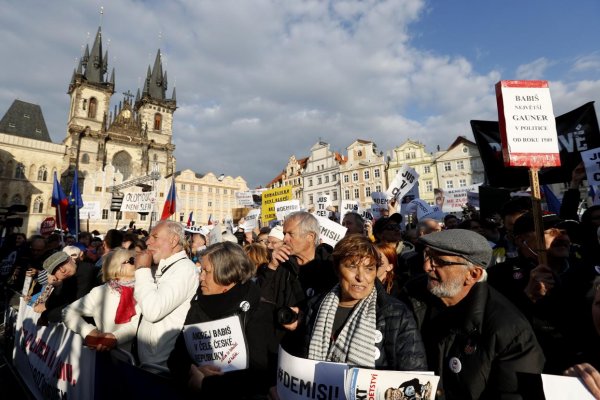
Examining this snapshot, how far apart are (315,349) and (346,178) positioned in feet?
144

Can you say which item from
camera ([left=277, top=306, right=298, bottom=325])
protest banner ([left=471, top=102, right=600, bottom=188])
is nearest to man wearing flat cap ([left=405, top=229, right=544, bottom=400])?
camera ([left=277, top=306, right=298, bottom=325])

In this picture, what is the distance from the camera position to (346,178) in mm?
45219

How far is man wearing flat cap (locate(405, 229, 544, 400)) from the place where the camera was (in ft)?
5.52

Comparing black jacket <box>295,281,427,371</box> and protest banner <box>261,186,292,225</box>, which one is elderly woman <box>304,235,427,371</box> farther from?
protest banner <box>261,186,292,225</box>

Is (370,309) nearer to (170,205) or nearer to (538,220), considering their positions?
(538,220)

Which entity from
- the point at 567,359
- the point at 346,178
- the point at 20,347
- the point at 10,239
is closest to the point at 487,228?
the point at 567,359

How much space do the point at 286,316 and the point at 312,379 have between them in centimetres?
59

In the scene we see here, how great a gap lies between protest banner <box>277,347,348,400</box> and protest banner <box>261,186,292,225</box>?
934 centimetres

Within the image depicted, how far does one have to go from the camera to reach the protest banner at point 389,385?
A: 1.50 m

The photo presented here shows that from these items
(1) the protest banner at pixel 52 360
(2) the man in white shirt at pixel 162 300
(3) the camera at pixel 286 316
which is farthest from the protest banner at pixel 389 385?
(1) the protest banner at pixel 52 360

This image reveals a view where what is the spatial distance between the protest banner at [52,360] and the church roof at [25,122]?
61102 mm

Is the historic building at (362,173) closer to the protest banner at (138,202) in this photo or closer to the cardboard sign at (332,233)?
the protest banner at (138,202)

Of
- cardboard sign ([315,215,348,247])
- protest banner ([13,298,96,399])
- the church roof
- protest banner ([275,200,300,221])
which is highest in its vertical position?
the church roof

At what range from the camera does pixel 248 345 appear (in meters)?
2.32
